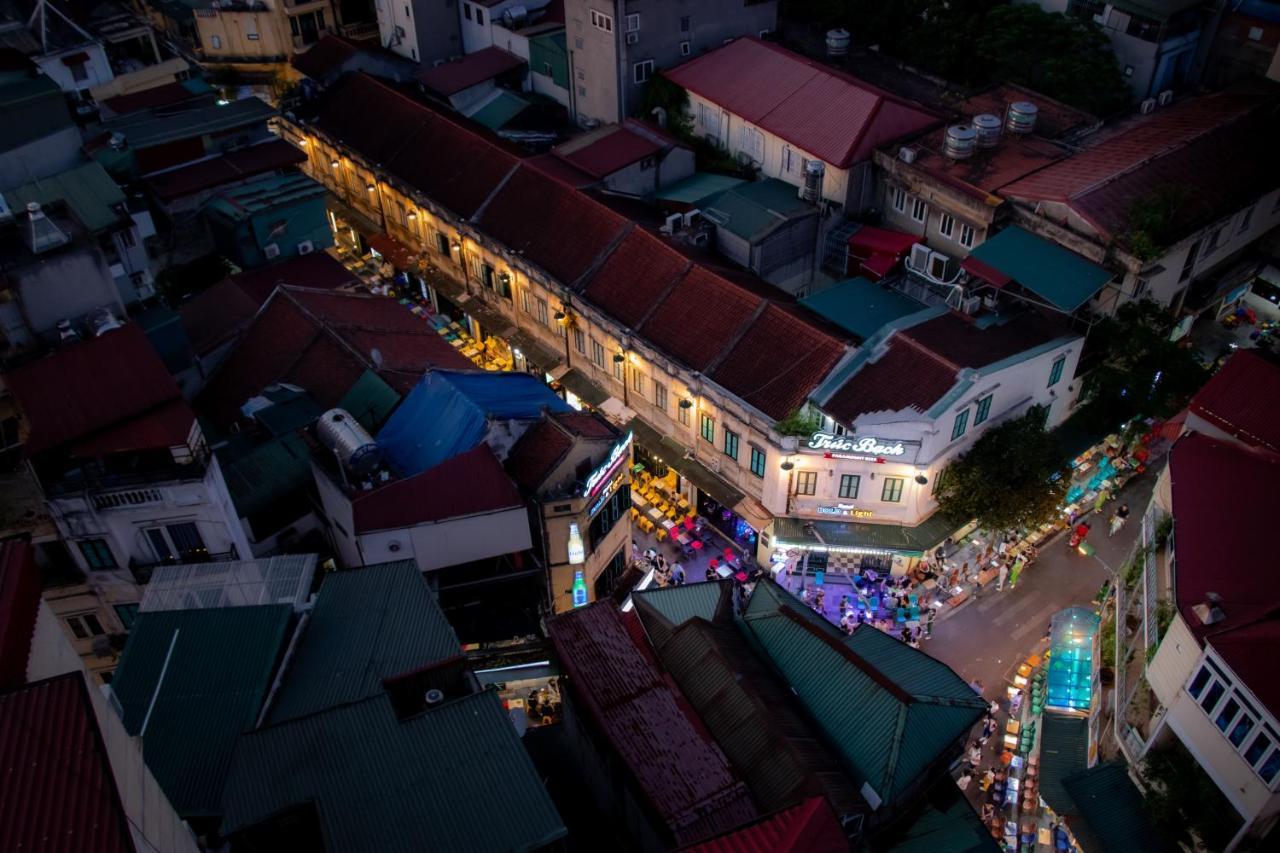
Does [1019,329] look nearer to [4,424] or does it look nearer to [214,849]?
[214,849]

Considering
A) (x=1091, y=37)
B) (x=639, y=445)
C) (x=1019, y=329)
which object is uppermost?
(x=1091, y=37)

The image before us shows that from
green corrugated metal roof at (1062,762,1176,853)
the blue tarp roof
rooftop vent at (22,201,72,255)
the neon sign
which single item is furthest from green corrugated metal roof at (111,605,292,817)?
green corrugated metal roof at (1062,762,1176,853)

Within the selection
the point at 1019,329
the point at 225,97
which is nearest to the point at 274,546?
the point at 1019,329

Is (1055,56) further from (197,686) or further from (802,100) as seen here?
(197,686)

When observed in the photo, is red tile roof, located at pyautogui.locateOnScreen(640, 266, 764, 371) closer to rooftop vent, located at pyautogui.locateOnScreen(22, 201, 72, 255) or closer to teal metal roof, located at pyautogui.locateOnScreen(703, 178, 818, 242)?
teal metal roof, located at pyautogui.locateOnScreen(703, 178, 818, 242)

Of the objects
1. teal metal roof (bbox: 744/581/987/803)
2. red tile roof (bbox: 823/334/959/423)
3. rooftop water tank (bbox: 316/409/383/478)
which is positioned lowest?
teal metal roof (bbox: 744/581/987/803)

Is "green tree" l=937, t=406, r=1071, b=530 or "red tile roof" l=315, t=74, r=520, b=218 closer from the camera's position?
"green tree" l=937, t=406, r=1071, b=530

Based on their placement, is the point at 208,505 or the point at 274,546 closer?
the point at 208,505
